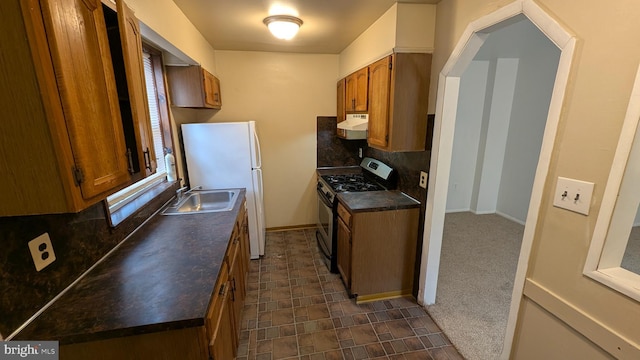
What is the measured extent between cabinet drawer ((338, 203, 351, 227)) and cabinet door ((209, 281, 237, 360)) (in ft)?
3.65

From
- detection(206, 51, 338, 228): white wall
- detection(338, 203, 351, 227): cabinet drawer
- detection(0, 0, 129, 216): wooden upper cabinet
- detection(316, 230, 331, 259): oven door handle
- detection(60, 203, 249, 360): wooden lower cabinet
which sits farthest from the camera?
detection(206, 51, 338, 228): white wall

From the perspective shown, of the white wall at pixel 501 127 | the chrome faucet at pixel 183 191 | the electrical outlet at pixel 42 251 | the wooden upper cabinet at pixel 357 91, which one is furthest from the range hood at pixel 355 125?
the electrical outlet at pixel 42 251

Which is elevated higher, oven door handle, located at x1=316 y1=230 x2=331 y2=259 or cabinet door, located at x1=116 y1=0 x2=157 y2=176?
cabinet door, located at x1=116 y1=0 x2=157 y2=176

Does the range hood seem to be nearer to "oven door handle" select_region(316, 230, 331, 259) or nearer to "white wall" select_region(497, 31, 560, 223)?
"oven door handle" select_region(316, 230, 331, 259)

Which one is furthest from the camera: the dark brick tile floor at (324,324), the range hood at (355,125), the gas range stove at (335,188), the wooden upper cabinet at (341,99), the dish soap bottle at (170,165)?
the wooden upper cabinet at (341,99)

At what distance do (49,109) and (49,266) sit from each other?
2.46 feet

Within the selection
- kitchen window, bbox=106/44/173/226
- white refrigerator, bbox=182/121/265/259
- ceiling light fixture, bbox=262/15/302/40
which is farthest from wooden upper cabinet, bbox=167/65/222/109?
ceiling light fixture, bbox=262/15/302/40

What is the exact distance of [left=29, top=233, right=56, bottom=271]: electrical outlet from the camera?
3.27 feet

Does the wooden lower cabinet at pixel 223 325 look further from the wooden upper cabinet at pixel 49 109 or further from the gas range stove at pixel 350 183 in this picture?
the gas range stove at pixel 350 183

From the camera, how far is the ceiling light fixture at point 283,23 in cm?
220

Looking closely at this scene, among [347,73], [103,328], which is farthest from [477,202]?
[103,328]

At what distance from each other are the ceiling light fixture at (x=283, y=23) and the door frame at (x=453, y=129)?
1318 millimetres

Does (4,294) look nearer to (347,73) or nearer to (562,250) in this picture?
(562,250)

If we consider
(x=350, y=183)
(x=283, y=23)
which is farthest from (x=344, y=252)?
(x=283, y=23)
